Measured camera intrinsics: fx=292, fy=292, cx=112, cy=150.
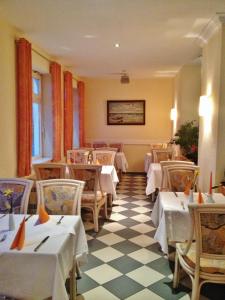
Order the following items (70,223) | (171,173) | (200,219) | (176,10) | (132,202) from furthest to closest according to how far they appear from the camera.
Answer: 1. (132,202)
2. (171,173)
3. (176,10)
4. (70,223)
5. (200,219)

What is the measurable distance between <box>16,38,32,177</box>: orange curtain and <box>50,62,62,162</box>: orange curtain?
4.39 feet

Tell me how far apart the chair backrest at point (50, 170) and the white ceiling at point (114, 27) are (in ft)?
5.91

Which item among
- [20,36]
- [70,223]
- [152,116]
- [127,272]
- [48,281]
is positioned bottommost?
[127,272]

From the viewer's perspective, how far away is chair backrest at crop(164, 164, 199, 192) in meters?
3.56

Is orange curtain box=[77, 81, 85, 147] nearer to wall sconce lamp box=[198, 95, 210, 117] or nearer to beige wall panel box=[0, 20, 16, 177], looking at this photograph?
beige wall panel box=[0, 20, 16, 177]

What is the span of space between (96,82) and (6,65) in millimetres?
5014

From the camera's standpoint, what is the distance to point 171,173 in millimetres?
3584

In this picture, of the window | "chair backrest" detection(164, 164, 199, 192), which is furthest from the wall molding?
the window

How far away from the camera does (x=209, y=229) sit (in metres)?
1.95

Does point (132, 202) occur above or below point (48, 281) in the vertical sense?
below

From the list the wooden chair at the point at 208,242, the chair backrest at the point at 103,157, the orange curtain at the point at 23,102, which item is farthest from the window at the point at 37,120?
the wooden chair at the point at 208,242

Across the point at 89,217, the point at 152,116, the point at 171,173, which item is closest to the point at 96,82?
the point at 152,116

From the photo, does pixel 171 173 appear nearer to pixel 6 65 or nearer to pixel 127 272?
pixel 127 272

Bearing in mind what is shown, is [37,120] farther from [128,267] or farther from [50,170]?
[128,267]
